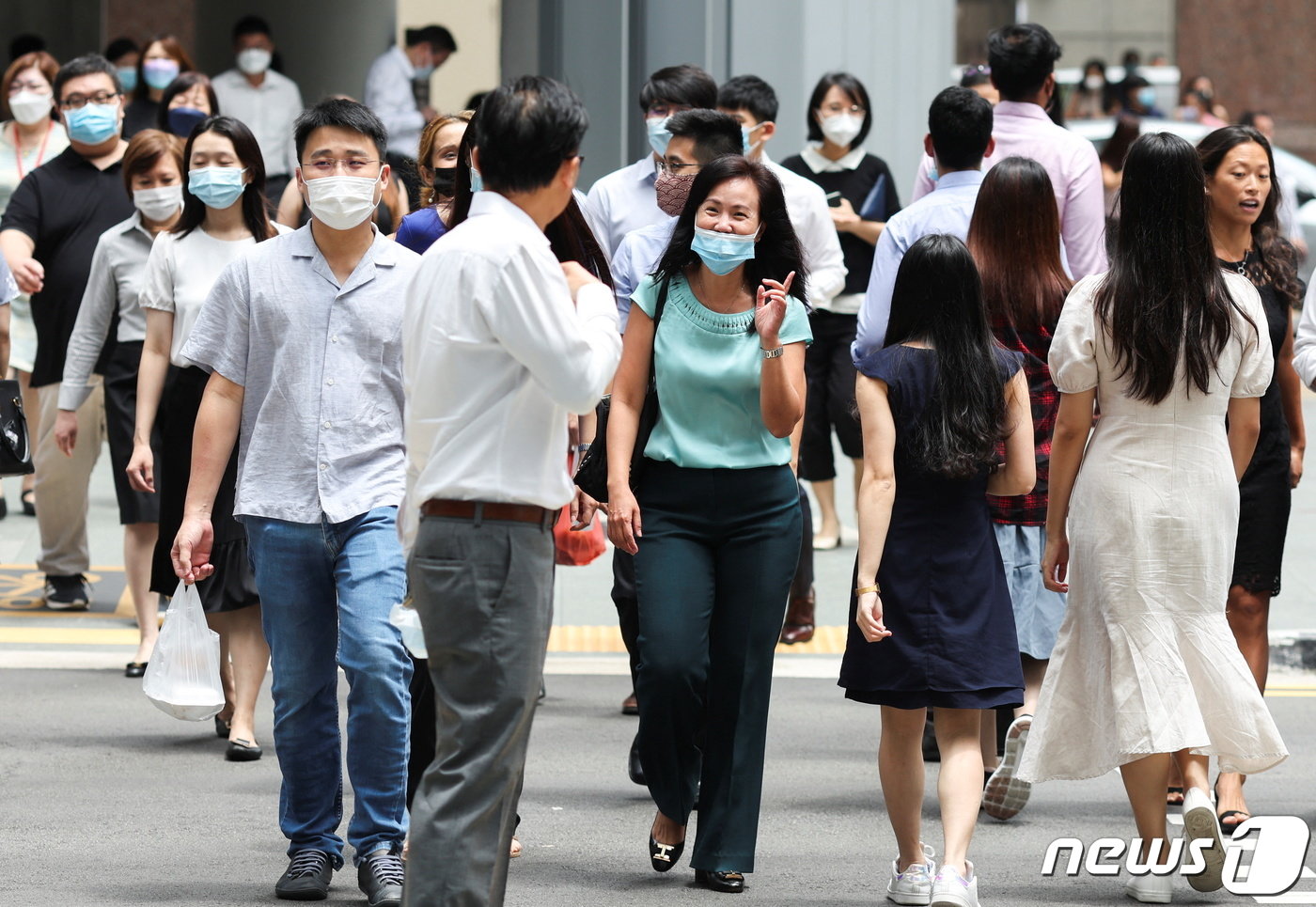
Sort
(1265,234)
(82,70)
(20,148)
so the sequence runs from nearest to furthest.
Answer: (1265,234), (82,70), (20,148)

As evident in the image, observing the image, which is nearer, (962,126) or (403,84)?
(962,126)

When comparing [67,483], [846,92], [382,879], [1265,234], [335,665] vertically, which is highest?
[846,92]

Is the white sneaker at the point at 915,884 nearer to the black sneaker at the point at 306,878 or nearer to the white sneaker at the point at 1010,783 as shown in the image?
the white sneaker at the point at 1010,783

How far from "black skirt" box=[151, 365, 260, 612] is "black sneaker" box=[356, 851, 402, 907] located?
4.69 ft

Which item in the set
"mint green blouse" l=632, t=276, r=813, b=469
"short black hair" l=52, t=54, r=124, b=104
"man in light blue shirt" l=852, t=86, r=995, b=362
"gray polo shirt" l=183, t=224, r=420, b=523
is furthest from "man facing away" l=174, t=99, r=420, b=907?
"short black hair" l=52, t=54, r=124, b=104

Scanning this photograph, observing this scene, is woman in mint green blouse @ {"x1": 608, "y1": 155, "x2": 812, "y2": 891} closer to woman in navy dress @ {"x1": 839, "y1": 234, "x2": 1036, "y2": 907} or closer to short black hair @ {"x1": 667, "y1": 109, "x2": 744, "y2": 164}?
woman in navy dress @ {"x1": 839, "y1": 234, "x2": 1036, "y2": 907}

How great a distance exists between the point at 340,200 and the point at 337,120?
0.24m

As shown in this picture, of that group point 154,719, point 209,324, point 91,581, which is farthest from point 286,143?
point 209,324

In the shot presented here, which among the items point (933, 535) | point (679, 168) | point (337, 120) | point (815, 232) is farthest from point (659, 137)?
point (933, 535)

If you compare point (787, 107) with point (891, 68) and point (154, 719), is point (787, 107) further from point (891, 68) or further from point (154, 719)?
point (154, 719)

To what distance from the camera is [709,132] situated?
6.14 m

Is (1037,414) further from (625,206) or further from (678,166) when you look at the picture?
(625,206)

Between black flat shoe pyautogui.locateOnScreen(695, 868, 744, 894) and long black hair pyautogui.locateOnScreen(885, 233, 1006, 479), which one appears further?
black flat shoe pyautogui.locateOnScreen(695, 868, 744, 894)

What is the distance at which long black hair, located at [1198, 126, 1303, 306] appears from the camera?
5961mm
